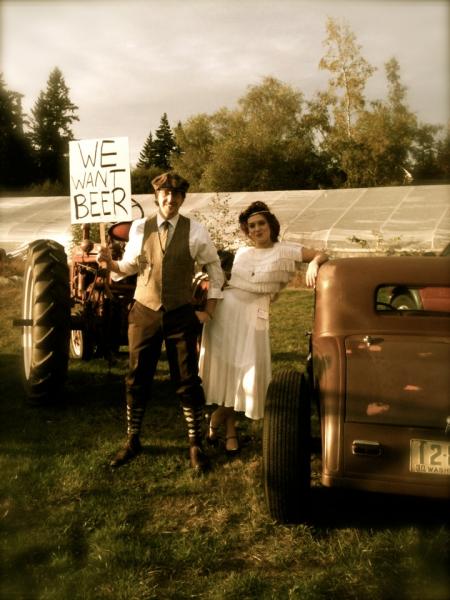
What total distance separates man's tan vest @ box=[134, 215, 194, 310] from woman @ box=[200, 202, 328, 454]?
35cm

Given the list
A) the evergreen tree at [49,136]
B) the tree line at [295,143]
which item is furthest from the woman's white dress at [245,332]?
the evergreen tree at [49,136]

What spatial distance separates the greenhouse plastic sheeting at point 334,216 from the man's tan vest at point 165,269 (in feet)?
37.5

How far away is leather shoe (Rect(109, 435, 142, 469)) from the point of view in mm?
3385

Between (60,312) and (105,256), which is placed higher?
(105,256)

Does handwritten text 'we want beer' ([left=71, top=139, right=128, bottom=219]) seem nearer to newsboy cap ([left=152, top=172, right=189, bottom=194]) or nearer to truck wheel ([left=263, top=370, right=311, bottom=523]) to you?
newsboy cap ([left=152, top=172, right=189, bottom=194])

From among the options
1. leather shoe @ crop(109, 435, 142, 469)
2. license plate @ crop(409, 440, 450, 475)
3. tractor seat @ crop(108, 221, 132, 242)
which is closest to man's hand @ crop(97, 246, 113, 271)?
leather shoe @ crop(109, 435, 142, 469)

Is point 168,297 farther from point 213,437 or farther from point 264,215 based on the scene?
point 213,437

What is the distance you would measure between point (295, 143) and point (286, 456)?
101 feet

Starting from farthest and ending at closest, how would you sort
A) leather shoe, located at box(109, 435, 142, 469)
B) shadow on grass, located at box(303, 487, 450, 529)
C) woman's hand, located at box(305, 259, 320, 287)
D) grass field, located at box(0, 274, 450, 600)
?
leather shoe, located at box(109, 435, 142, 469), woman's hand, located at box(305, 259, 320, 287), shadow on grass, located at box(303, 487, 450, 529), grass field, located at box(0, 274, 450, 600)

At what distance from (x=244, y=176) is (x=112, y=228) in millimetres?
26274

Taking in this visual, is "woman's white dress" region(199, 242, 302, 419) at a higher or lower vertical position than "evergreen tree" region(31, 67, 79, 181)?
lower

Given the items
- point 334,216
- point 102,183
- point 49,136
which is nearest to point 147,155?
point 49,136

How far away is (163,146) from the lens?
48.9 metres

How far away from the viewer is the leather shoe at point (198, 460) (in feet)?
11.0
